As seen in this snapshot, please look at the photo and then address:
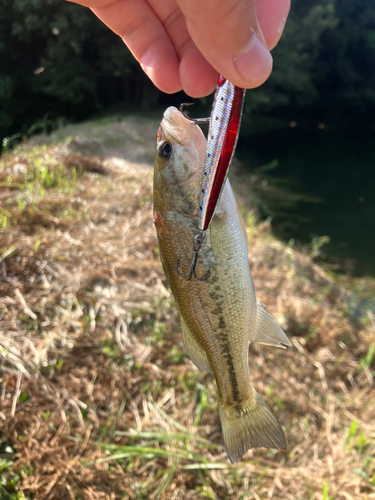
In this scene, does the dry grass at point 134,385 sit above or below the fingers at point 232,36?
below

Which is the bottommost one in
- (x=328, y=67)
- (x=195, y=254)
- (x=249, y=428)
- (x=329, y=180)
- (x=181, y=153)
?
(x=249, y=428)

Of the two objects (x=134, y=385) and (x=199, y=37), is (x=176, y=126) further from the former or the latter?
(x=134, y=385)

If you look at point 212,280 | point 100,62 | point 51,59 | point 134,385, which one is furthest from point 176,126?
point 100,62

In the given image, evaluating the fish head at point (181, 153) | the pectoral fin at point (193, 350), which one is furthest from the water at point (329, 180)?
the fish head at point (181, 153)

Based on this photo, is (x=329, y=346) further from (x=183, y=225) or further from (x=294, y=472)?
(x=183, y=225)

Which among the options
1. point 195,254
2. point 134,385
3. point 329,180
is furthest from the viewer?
point 329,180

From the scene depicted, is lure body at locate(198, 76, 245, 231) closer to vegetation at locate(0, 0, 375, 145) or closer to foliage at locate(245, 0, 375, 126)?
vegetation at locate(0, 0, 375, 145)

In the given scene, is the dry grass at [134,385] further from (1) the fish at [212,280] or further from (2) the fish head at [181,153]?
(2) the fish head at [181,153]
